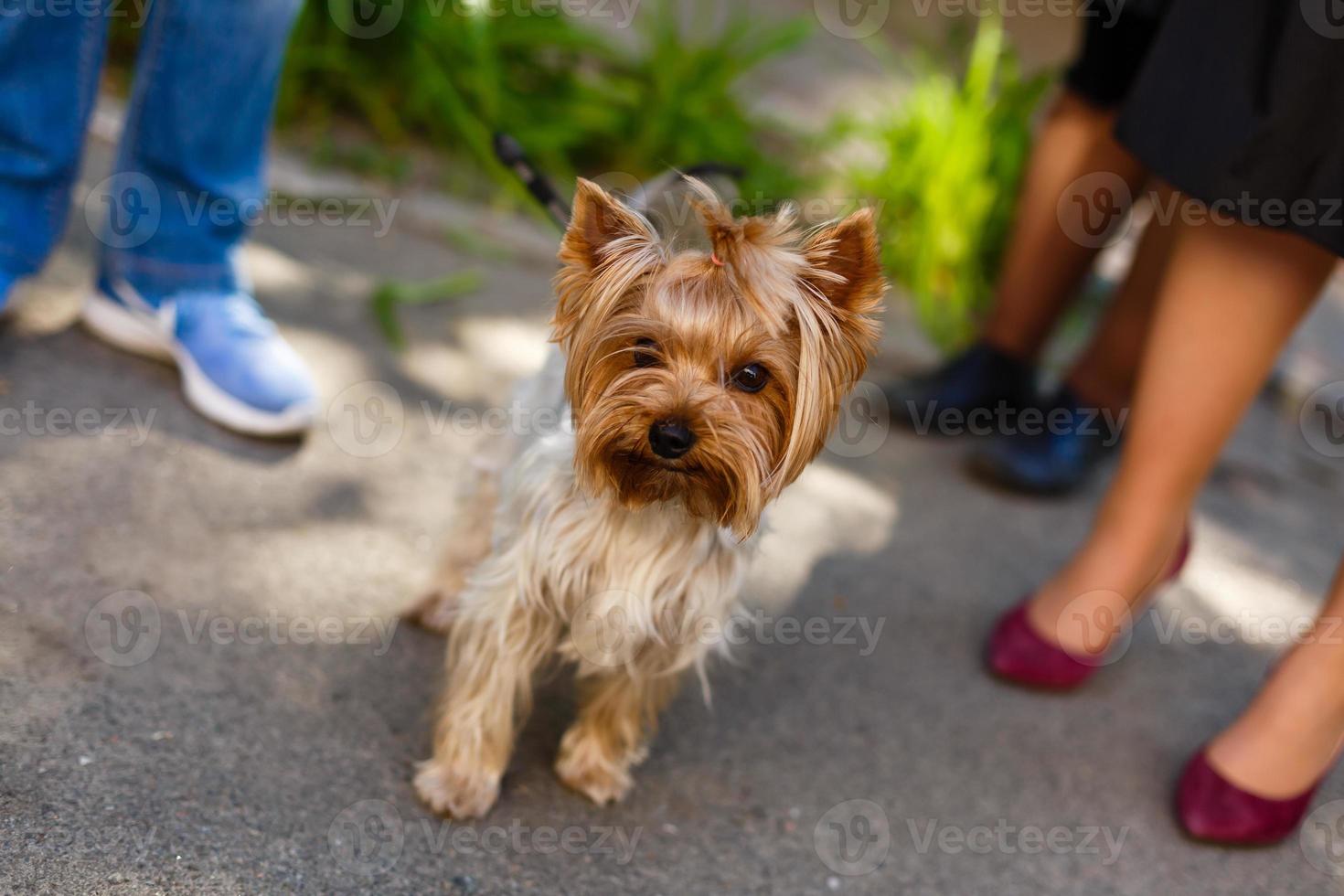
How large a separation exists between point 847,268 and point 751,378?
0.27 meters

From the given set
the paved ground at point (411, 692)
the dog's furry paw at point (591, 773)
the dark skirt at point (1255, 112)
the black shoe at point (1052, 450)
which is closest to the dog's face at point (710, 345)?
the dog's furry paw at point (591, 773)

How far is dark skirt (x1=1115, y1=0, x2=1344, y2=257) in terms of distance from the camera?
259cm

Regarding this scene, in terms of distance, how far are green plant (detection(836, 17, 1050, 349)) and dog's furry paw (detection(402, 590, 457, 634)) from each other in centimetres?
305

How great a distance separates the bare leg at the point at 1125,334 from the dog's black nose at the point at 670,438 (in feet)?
7.66

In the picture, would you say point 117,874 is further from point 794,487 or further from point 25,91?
point 794,487

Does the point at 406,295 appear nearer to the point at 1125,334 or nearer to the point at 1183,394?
the point at 1125,334

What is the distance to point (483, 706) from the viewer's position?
7.75 feet

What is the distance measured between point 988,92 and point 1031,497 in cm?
233

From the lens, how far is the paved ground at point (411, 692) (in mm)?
2213

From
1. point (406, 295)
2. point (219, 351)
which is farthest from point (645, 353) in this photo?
point (406, 295)

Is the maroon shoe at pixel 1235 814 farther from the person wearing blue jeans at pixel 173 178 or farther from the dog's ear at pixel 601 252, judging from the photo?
the person wearing blue jeans at pixel 173 178

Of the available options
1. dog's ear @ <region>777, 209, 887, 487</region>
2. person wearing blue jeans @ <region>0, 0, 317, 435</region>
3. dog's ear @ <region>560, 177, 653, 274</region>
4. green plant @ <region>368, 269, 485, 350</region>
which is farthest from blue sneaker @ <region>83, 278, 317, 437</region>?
dog's ear @ <region>777, 209, 887, 487</region>

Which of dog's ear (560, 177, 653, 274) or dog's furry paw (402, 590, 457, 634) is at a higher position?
dog's ear (560, 177, 653, 274)

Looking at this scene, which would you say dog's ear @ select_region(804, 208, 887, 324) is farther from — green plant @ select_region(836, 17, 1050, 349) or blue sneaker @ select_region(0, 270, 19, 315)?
green plant @ select_region(836, 17, 1050, 349)
